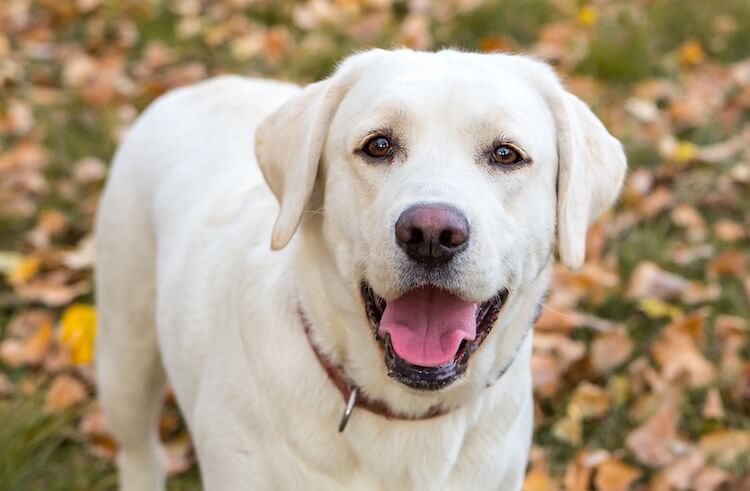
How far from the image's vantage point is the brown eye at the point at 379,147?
2.35 meters

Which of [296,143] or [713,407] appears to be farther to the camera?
[713,407]

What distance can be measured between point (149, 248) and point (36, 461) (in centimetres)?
89

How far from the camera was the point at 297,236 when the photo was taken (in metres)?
Answer: 2.56

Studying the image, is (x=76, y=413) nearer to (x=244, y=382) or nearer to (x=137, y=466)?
(x=137, y=466)

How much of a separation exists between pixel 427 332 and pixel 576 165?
55 centimetres

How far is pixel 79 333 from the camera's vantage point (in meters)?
4.20

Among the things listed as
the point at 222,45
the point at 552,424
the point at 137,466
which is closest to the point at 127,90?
the point at 222,45

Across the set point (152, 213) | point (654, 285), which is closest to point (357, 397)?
point (152, 213)

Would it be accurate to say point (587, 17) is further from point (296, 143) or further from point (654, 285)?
point (296, 143)

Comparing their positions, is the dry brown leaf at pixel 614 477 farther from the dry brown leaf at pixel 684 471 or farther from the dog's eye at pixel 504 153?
the dog's eye at pixel 504 153

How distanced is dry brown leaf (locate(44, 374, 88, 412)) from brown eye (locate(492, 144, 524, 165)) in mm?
2197

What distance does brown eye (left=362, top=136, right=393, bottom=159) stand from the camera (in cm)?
235

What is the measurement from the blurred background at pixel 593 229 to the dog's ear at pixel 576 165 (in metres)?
0.45

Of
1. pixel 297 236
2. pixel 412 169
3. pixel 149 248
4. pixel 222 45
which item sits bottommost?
pixel 222 45
